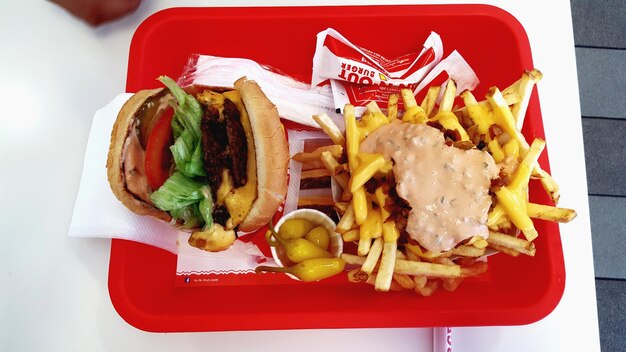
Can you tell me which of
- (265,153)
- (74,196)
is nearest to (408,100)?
(265,153)

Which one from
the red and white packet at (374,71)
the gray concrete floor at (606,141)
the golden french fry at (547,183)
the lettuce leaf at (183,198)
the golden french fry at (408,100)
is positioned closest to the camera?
the lettuce leaf at (183,198)

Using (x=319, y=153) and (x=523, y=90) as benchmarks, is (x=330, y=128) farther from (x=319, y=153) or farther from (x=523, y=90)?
(x=523, y=90)

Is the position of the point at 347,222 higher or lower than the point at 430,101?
lower

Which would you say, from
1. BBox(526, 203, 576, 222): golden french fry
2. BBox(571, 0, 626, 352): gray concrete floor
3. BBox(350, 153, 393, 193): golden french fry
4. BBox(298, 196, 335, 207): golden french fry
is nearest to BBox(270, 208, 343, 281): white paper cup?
BBox(298, 196, 335, 207): golden french fry

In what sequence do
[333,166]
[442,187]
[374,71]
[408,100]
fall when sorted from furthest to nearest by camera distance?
[374,71]
[408,100]
[333,166]
[442,187]

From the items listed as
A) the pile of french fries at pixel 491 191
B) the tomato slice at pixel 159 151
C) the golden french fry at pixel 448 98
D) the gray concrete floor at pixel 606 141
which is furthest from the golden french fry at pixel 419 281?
the gray concrete floor at pixel 606 141

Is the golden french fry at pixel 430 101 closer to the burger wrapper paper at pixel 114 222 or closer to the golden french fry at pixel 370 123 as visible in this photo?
the golden french fry at pixel 370 123

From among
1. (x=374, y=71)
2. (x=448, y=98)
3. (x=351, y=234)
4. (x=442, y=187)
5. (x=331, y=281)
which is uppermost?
(x=374, y=71)
